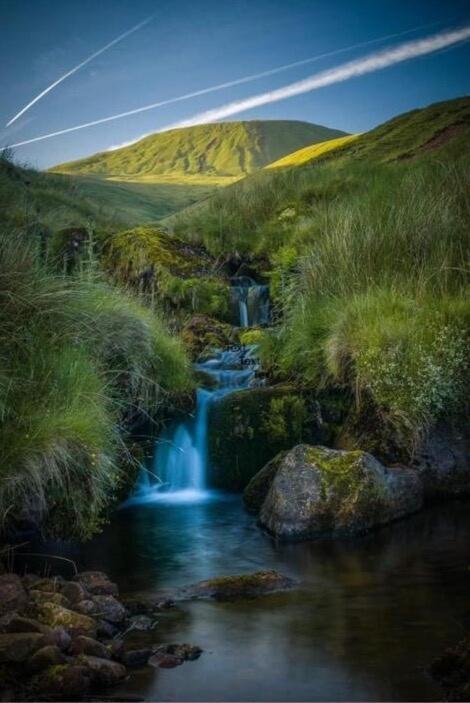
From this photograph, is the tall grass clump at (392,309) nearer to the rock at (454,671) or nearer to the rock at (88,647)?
the rock at (454,671)

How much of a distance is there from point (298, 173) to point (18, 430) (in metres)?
13.3

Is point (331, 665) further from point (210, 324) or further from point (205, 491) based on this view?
point (210, 324)

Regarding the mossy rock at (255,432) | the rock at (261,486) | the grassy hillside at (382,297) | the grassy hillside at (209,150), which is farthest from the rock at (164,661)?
the grassy hillside at (209,150)

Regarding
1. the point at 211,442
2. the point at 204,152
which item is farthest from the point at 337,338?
the point at 204,152

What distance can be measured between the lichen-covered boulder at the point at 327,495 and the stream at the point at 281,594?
178 mm

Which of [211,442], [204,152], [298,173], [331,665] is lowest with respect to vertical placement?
[331,665]

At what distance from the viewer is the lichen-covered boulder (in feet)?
23.4

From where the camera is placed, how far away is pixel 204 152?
109375 millimetres

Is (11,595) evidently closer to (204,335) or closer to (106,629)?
(106,629)

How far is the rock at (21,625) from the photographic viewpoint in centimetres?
441

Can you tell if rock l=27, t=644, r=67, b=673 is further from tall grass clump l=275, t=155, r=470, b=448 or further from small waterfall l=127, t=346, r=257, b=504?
tall grass clump l=275, t=155, r=470, b=448

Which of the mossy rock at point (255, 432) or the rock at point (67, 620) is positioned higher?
the mossy rock at point (255, 432)

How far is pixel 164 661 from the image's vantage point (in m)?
4.46

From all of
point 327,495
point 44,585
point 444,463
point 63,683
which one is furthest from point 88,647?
point 444,463
